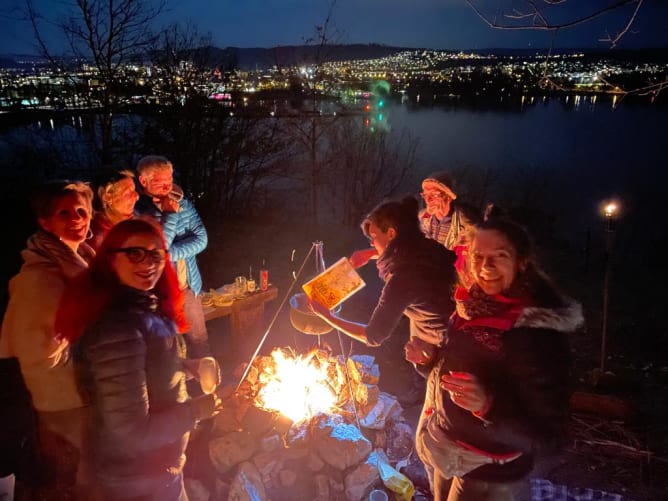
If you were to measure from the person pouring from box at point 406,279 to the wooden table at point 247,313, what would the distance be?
2.72 metres

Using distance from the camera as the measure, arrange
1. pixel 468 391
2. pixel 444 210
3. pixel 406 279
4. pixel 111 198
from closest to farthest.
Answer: pixel 468 391 → pixel 406 279 → pixel 111 198 → pixel 444 210

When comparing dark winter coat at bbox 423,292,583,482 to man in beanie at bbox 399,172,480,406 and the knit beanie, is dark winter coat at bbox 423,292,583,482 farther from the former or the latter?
the knit beanie

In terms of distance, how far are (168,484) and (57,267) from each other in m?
1.40

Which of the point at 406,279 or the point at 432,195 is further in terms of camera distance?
the point at 432,195

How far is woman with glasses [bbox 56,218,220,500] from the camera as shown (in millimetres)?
1950

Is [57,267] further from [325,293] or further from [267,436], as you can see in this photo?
[267,436]

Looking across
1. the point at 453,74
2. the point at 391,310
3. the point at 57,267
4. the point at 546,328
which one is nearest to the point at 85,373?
the point at 57,267

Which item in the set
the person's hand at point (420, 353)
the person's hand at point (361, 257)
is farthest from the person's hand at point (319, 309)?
the person's hand at point (420, 353)

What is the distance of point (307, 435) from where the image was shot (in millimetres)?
3877

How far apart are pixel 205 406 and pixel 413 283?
1510 millimetres

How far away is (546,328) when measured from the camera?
78.5 inches

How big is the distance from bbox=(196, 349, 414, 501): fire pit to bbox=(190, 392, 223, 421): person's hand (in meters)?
1.54

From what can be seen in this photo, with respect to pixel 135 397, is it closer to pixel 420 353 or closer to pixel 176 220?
pixel 420 353

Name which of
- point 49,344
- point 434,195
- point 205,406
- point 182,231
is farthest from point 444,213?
point 49,344
